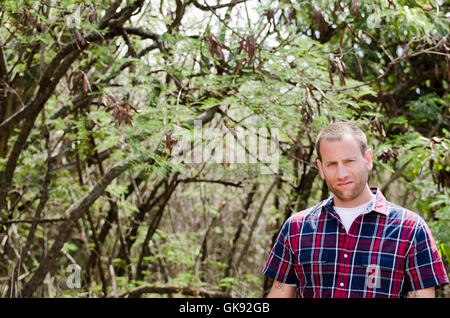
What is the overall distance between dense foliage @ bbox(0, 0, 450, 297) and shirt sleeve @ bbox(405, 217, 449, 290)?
1555mm

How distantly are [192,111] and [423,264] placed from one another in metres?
2.45

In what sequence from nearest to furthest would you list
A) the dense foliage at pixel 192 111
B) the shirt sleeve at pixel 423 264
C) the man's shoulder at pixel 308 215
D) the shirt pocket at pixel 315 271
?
the shirt sleeve at pixel 423 264, the shirt pocket at pixel 315 271, the man's shoulder at pixel 308 215, the dense foliage at pixel 192 111

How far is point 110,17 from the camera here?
12.9 feet

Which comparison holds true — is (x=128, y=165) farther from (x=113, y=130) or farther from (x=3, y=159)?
(x=3, y=159)

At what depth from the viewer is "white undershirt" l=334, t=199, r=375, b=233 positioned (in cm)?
174

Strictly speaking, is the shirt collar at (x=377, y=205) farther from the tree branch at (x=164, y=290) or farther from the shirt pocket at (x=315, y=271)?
the tree branch at (x=164, y=290)

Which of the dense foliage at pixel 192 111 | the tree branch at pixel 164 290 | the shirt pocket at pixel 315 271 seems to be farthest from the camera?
Answer: the tree branch at pixel 164 290

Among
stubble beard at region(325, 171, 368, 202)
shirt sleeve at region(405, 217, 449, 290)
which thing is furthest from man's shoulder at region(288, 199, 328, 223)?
shirt sleeve at region(405, 217, 449, 290)

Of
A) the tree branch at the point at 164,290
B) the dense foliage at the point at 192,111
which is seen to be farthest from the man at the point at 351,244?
the tree branch at the point at 164,290

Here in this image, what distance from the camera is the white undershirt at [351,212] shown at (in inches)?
68.5

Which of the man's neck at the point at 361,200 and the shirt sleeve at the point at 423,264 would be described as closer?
the shirt sleeve at the point at 423,264

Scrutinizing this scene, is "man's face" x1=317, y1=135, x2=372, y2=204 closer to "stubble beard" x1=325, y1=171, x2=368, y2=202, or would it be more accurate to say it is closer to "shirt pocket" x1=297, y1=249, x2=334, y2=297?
"stubble beard" x1=325, y1=171, x2=368, y2=202

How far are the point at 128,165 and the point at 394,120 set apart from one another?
8.20ft
